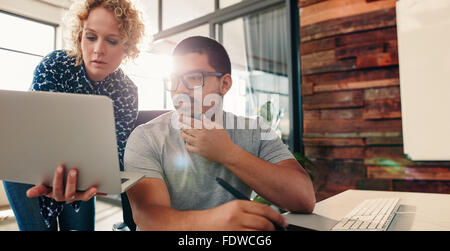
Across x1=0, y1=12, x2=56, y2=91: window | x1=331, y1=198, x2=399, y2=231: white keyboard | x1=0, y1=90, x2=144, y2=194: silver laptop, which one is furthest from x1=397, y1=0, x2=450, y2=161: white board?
x1=0, y1=12, x2=56, y2=91: window

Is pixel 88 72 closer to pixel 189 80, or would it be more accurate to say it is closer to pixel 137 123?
pixel 137 123

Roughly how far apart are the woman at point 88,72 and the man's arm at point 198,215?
0.58 metres

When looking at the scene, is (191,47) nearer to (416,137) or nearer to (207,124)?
(207,124)

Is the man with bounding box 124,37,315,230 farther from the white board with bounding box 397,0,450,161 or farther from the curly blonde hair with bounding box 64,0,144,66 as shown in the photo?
the white board with bounding box 397,0,450,161

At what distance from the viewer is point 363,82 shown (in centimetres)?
211

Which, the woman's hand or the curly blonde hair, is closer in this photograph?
the woman's hand

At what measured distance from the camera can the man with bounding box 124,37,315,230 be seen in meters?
0.62

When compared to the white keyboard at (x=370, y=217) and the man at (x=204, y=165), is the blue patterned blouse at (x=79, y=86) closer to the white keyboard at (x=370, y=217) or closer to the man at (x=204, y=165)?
the man at (x=204, y=165)

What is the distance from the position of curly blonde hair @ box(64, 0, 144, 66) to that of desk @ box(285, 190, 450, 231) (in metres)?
1.14

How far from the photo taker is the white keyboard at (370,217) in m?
0.66

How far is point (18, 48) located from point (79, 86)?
3.90 metres

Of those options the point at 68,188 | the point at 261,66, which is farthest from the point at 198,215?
the point at 261,66

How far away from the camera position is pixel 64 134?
0.58 meters
